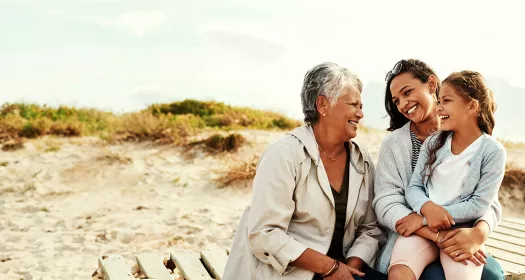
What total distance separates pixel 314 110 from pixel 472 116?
33.1 inches

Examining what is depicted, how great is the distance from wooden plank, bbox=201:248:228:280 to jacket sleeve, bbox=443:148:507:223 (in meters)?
2.00

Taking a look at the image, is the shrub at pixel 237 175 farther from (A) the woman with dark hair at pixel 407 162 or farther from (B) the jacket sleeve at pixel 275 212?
(B) the jacket sleeve at pixel 275 212

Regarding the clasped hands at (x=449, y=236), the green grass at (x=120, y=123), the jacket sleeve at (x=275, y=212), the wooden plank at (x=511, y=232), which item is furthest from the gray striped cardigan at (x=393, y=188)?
the green grass at (x=120, y=123)

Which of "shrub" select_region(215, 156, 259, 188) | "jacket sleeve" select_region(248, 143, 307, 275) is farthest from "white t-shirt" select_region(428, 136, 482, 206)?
"shrub" select_region(215, 156, 259, 188)

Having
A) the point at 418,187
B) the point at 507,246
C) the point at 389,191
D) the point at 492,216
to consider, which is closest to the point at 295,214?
the point at 389,191

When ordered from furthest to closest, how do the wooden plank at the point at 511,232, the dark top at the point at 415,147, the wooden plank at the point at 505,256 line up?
1. the wooden plank at the point at 511,232
2. the wooden plank at the point at 505,256
3. the dark top at the point at 415,147

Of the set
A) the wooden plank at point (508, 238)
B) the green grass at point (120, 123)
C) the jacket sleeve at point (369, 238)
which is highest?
the jacket sleeve at point (369, 238)

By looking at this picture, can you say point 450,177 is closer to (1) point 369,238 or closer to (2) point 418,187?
(2) point 418,187

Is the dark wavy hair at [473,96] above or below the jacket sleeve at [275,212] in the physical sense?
above

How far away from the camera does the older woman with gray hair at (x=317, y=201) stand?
2.83 metres

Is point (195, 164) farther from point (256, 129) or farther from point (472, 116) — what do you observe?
point (472, 116)

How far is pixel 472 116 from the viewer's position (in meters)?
2.98

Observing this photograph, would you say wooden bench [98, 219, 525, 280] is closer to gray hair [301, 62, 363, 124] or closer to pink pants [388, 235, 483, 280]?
pink pants [388, 235, 483, 280]

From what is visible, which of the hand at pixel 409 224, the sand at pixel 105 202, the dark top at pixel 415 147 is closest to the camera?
the hand at pixel 409 224
